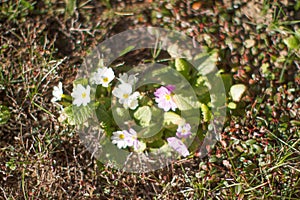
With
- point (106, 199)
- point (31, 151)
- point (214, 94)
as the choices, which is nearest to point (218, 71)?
point (214, 94)

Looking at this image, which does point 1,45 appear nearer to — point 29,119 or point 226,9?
point 29,119

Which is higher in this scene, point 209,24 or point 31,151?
point 209,24

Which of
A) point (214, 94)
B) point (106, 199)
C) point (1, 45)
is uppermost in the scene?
point (1, 45)

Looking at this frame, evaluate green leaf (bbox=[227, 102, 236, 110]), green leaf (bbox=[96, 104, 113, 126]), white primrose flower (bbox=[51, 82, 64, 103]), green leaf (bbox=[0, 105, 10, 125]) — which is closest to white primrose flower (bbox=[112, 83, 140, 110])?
green leaf (bbox=[96, 104, 113, 126])

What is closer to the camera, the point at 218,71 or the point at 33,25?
the point at 218,71

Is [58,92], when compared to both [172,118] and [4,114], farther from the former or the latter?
[172,118]

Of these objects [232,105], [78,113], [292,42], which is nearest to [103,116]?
[78,113]
